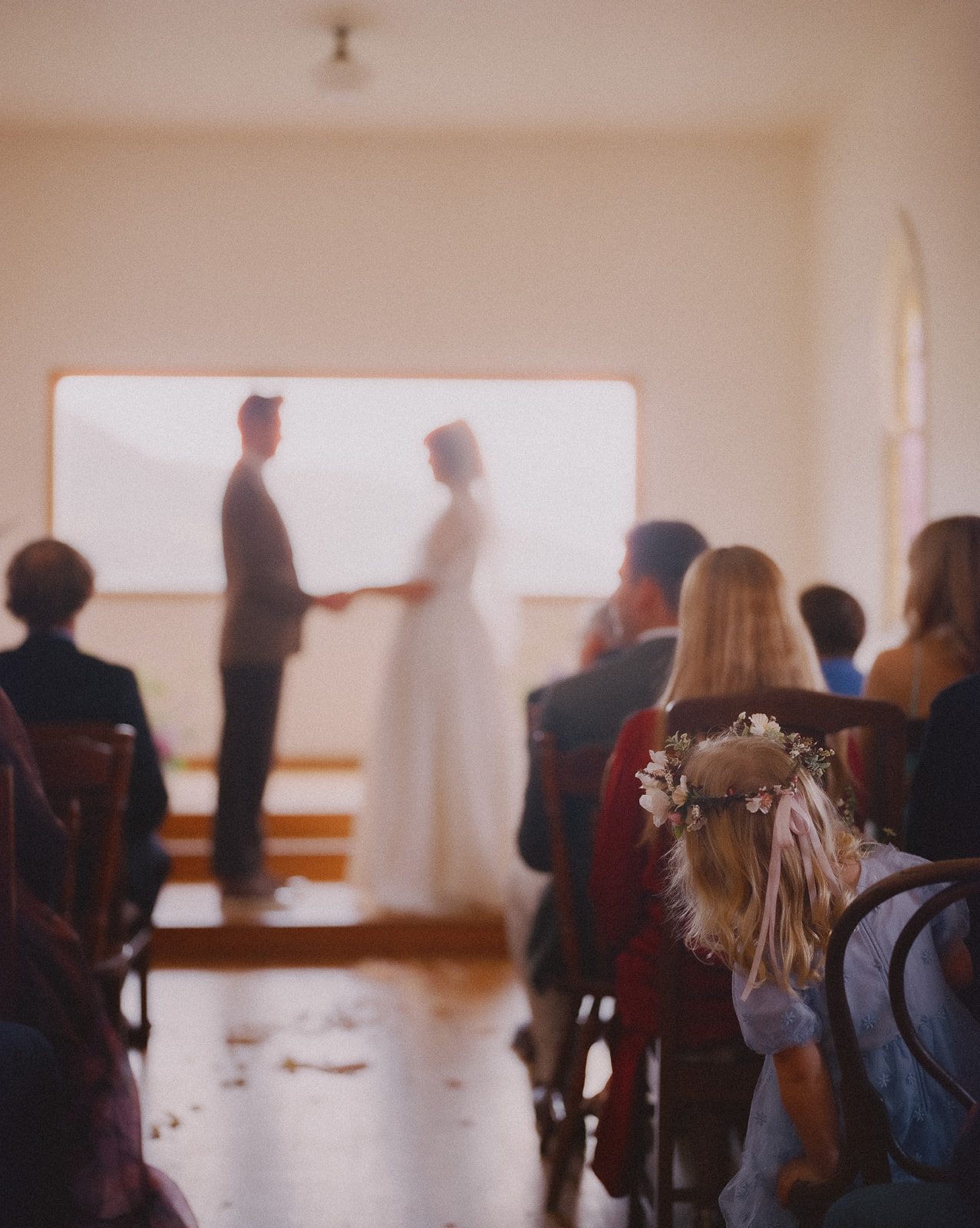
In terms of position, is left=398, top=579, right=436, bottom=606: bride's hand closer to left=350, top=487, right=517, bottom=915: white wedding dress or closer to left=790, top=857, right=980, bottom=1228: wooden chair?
left=350, top=487, right=517, bottom=915: white wedding dress

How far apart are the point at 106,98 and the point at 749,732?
5.21 metres

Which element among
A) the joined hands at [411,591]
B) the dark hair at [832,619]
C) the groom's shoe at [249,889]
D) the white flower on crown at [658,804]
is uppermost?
the joined hands at [411,591]

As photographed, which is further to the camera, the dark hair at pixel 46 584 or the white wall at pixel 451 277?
the white wall at pixel 451 277

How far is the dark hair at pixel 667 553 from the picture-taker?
2.42m

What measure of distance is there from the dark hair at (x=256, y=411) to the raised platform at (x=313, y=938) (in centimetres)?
164

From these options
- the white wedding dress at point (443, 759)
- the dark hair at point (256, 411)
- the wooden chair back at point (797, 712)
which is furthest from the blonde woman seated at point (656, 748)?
the dark hair at point (256, 411)

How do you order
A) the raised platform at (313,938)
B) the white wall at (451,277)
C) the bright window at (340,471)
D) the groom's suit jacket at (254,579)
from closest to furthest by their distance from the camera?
the raised platform at (313,938)
the groom's suit jacket at (254,579)
the white wall at (451,277)
the bright window at (340,471)

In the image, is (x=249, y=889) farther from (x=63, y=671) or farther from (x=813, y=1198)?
(x=813, y=1198)

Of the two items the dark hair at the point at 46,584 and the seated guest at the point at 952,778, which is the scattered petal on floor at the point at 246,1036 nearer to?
the dark hair at the point at 46,584

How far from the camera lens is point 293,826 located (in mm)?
4953

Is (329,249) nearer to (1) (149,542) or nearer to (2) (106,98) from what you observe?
(2) (106,98)

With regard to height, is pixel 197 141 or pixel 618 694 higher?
pixel 197 141

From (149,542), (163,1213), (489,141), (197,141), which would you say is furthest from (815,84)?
(163,1213)

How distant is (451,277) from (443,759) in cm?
280
